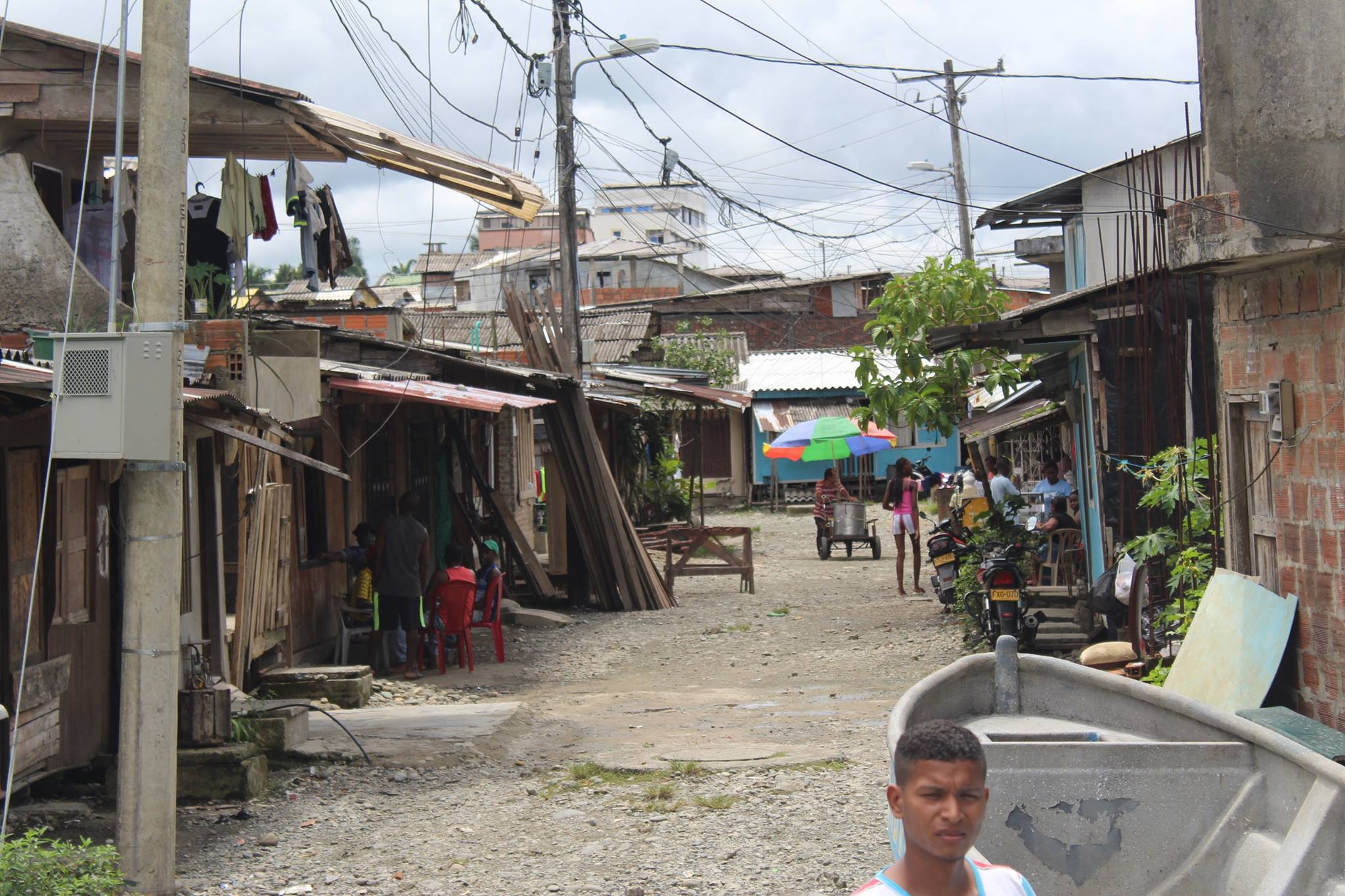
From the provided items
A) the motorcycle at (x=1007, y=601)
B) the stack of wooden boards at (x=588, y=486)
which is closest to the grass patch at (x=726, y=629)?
the stack of wooden boards at (x=588, y=486)

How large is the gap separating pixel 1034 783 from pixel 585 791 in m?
3.54

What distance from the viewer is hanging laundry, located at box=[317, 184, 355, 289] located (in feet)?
30.0

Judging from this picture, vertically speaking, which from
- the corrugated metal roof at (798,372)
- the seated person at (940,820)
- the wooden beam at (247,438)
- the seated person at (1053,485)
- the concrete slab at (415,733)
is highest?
the corrugated metal roof at (798,372)

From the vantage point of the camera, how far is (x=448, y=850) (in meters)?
6.70

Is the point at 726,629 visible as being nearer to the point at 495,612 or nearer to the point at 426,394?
the point at 495,612

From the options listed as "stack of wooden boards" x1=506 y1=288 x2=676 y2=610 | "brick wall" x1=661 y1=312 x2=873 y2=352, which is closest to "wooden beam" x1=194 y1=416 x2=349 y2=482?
"stack of wooden boards" x1=506 y1=288 x2=676 y2=610

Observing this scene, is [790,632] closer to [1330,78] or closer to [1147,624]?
[1147,624]

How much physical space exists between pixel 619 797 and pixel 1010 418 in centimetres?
1486

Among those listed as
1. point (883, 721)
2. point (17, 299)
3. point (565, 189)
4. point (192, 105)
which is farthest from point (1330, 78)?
point (565, 189)

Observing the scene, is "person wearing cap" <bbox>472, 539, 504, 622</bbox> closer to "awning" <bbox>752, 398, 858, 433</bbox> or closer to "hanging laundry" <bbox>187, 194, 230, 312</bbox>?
"hanging laundry" <bbox>187, 194, 230, 312</bbox>

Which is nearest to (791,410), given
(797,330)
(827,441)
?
(797,330)

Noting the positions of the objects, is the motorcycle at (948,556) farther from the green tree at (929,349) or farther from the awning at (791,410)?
the awning at (791,410)

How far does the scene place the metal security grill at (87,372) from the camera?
18.9ft

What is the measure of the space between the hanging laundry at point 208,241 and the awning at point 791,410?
83.1 ft
